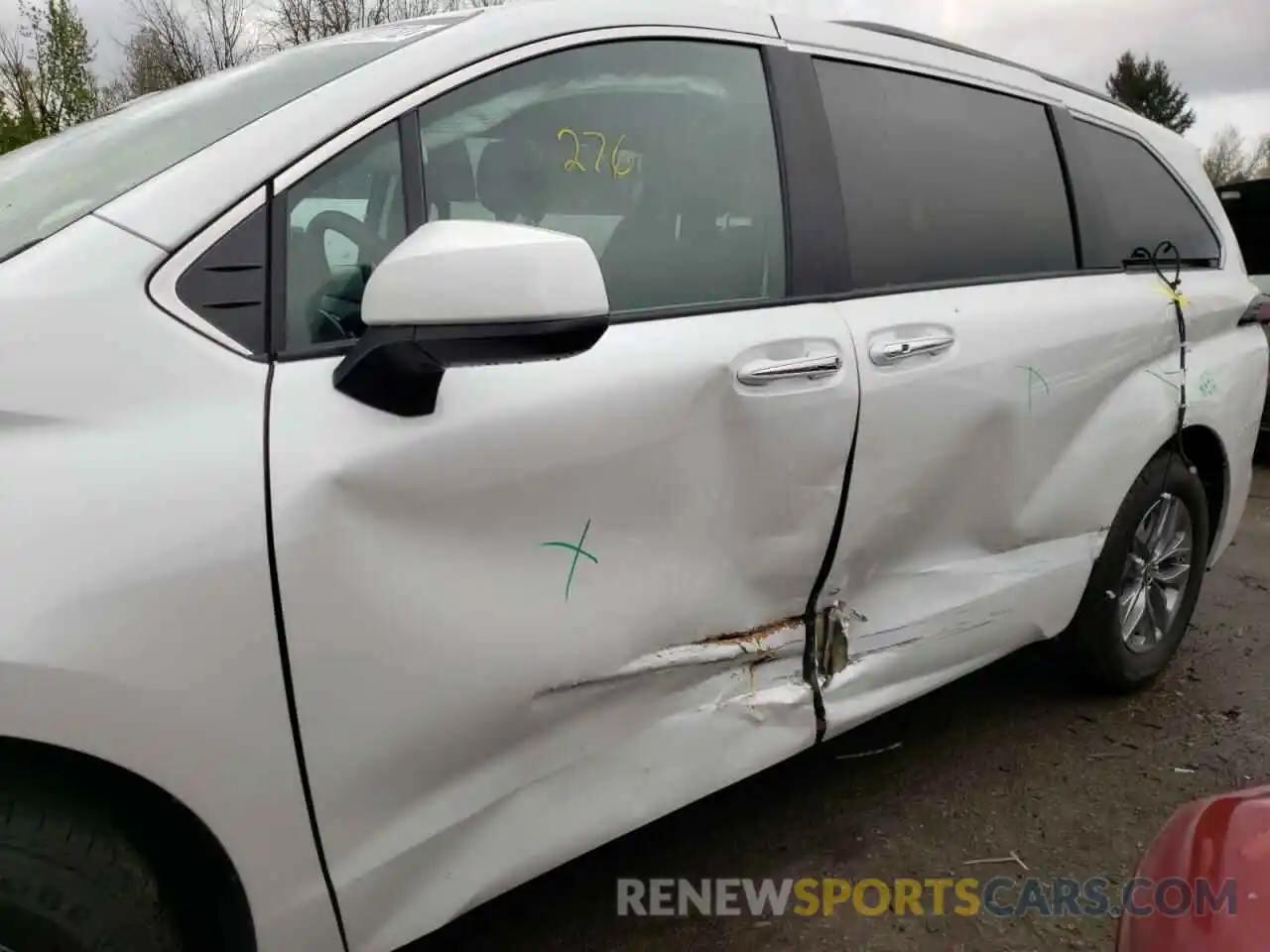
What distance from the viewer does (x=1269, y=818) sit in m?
1.23

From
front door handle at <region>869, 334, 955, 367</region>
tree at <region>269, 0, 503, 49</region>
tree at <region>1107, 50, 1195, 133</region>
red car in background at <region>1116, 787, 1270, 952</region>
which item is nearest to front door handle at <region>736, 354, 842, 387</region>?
front door handle at <region>869, 334, 955, 367</region>

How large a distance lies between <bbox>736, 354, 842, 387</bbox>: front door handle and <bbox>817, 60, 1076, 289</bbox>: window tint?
0.27m

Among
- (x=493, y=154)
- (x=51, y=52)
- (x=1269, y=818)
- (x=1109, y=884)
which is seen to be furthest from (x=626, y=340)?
(x=51, y=52)

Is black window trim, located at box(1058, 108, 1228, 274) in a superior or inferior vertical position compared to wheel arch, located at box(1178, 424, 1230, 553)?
superior

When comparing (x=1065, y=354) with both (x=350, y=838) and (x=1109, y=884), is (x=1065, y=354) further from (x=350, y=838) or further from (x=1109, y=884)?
(x=350, y=838)

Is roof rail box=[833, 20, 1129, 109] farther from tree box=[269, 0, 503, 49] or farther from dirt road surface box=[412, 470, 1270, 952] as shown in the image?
tree box=[269, 0, 503, 49]

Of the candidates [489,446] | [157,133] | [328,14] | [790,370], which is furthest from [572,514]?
[328,14]

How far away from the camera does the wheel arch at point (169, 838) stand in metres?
1.22

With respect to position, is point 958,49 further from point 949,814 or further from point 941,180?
point 949,814

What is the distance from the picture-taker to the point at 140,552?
1.23m

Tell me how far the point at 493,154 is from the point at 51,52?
22.9 meters

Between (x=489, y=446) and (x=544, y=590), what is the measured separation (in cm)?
26

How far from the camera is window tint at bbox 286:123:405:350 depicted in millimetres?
1479

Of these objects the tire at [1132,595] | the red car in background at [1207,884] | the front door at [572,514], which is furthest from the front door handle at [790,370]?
the tire at [1132,595]
